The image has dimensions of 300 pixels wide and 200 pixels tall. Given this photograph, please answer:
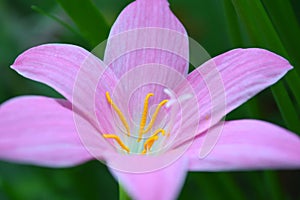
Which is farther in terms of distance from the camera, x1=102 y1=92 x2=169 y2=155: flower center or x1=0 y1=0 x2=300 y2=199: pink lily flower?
x1=102 y1=92 x2=169 y2=155: flower center

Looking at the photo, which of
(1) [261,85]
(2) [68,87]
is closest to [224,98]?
(1) [261,85]

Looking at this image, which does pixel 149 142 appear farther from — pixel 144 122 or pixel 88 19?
pixel 88 19

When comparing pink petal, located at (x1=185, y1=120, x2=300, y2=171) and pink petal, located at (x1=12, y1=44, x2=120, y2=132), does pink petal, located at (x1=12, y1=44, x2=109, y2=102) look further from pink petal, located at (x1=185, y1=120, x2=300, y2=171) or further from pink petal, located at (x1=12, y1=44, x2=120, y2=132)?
pink petal, located at (x1=185, y1=120, x2=300, y2=171)

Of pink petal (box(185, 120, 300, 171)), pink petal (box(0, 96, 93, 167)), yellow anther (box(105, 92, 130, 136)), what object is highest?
pink petal (box(0, 96, 93, 167))

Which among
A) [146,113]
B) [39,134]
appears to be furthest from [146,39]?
[39,134]

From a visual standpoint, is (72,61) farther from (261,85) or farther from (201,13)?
(201,13)

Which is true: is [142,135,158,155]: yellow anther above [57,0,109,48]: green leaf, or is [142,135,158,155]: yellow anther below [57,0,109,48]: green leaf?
below

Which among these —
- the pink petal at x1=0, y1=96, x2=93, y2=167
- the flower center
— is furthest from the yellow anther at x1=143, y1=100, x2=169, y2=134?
the pink petal at x1=0, y1=96, x2=93, y2=167
